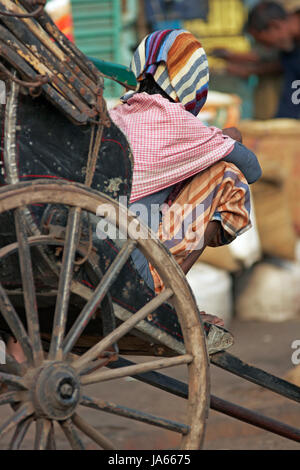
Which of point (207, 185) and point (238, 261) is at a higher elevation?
point (238, 261)

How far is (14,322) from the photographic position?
2.06 meters

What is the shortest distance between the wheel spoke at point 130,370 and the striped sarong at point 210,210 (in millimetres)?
389

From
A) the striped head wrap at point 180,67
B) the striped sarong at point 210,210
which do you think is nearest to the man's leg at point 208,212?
the striped sarong at point 210,210

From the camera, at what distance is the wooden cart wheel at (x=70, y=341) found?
2.05 m

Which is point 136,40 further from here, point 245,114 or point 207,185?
point 207,185

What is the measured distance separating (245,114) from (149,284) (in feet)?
22.1

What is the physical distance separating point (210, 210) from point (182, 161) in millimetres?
188

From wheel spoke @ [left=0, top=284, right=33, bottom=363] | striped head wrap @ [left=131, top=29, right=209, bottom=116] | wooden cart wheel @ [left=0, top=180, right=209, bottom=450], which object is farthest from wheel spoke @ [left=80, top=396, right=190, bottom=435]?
striped head wrap @ [left=131, top=29, right=209, bottom=116]

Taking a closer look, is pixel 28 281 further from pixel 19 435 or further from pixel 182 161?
pixel 182 161

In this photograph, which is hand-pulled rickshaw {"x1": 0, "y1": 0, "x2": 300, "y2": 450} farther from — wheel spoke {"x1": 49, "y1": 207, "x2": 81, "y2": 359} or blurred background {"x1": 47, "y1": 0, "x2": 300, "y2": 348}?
blurred background {"x1": 47, "y1": 0, "x2": 300, "y2": 348}

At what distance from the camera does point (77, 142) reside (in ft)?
7.50

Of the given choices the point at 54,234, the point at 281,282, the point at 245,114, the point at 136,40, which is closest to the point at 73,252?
the point at 54,234

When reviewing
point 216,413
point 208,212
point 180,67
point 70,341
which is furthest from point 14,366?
point 216,413
